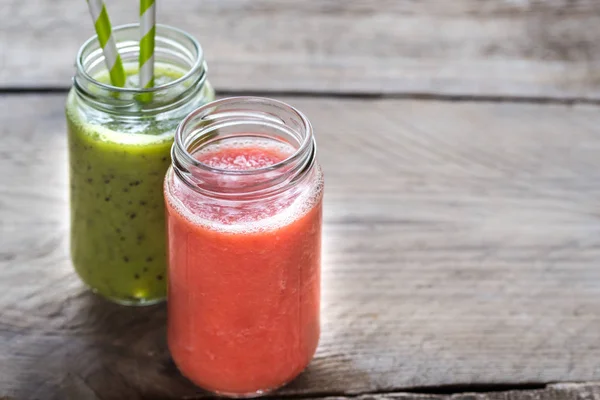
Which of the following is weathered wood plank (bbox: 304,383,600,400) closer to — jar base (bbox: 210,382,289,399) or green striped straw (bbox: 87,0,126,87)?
jar base (bbox: 210,382,289,399)

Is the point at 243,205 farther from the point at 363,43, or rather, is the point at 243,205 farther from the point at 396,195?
the point at 363,43

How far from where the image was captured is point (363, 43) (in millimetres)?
1354

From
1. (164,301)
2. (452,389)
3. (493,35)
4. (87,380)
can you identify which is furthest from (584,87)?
(87,380)

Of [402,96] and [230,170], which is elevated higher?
[230,170]

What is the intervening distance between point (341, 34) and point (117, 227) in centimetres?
59

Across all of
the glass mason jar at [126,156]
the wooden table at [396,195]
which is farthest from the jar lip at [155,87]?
the wooden table at [396,195]

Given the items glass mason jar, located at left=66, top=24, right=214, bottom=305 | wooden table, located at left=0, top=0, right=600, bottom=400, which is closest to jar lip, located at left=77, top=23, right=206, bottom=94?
glass mason jar, located at left=66, top=24, right=214, bottom=305

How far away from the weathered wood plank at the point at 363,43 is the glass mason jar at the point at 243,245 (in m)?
0.41

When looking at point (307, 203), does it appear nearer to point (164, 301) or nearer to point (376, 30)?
point (164, 301)

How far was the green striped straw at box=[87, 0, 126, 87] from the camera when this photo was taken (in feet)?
2.65

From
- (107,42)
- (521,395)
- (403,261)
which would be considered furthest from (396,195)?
(107,42)

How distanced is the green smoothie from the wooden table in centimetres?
5

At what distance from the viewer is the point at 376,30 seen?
54.4 inches

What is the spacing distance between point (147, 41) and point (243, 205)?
0.57ft
